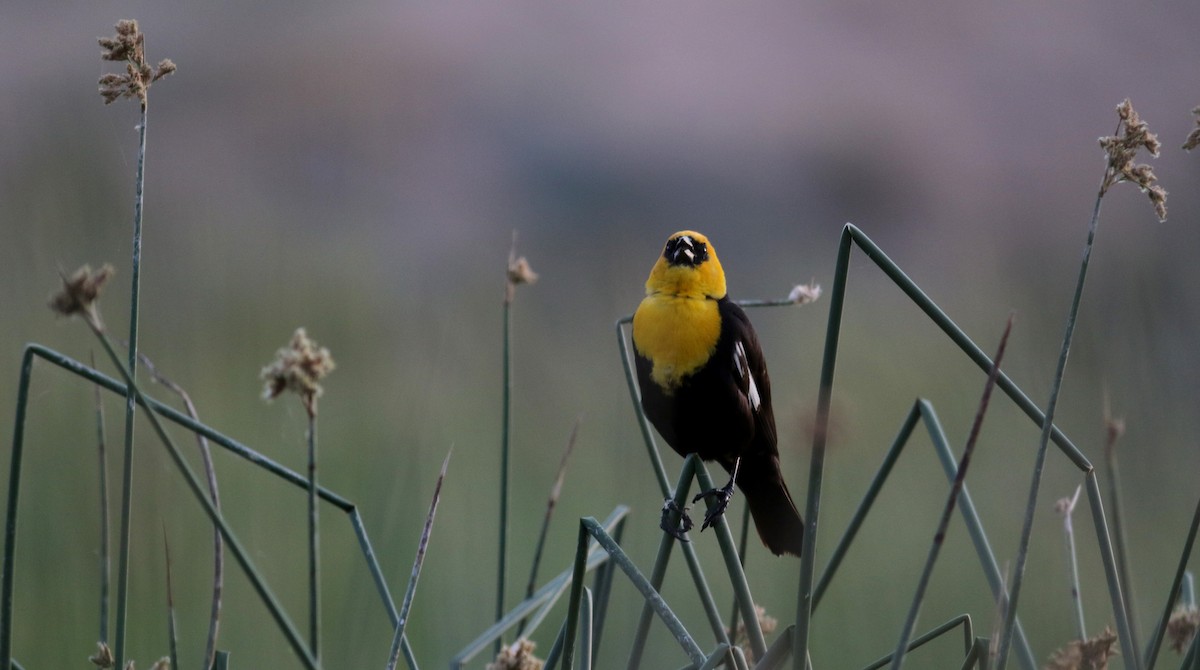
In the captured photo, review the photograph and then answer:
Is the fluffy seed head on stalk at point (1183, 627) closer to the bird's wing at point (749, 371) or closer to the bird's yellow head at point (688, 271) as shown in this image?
the bird's wing at point (749, 371)

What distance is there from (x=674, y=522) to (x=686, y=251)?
80cm

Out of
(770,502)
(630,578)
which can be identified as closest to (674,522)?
(630,578)

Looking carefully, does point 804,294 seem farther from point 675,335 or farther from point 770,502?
point 770,502

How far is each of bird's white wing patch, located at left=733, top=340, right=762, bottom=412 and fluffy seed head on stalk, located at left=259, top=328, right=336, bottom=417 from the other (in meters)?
1.05

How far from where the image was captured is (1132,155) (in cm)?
81

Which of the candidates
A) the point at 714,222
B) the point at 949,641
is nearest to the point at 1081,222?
the point at 714,222

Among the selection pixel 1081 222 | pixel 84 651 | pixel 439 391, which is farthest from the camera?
pixel 1081 222

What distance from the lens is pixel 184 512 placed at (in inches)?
96.2

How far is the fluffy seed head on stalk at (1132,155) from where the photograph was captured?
2.65 ft

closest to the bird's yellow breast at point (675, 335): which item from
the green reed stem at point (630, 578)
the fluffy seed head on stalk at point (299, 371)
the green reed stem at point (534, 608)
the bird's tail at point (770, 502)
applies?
the bird's tail at point (770, 502)

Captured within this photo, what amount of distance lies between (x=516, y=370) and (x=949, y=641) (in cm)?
195

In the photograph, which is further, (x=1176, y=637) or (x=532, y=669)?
(x=1176, y=637)

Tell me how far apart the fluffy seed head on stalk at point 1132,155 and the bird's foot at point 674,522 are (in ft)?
1.66

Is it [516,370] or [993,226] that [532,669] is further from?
[993,226]
